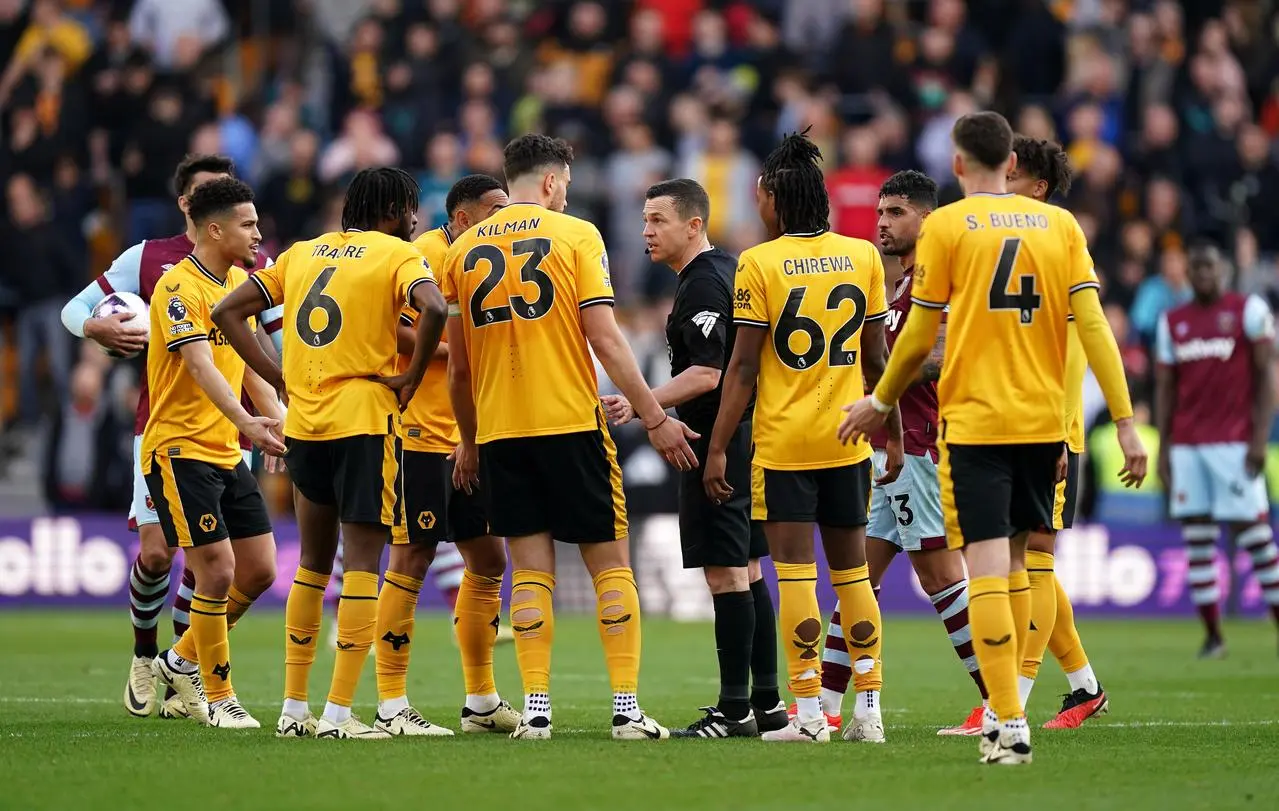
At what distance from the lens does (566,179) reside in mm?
9109

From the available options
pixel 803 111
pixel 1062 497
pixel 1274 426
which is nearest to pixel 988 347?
pixel 1062 497

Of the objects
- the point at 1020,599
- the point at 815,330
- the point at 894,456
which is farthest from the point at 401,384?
the point at 1020,599

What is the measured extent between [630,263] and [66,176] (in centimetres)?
698

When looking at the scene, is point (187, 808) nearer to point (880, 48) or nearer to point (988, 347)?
point (988, 347)

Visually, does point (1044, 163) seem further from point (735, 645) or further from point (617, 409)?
point (735, 645)

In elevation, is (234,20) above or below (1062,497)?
above

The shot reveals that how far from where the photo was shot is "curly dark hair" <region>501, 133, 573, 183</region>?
9000 mm

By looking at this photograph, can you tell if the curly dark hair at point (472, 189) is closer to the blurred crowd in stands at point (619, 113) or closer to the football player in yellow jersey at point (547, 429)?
the football player in yellow jersey at point (547, 429)

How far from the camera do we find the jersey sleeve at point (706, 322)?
29.9ft

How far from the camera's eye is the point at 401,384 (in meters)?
8.84

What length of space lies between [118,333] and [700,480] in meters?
3.33

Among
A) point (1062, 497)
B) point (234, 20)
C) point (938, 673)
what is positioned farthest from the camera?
point (234, 20)

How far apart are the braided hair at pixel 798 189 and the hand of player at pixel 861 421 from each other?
1199 millimetres

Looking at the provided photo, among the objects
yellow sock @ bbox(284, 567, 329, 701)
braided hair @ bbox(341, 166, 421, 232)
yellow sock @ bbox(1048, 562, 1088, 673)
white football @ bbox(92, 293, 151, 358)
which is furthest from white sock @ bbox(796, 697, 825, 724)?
white football @ bbox(92, 293, 151, 358)
